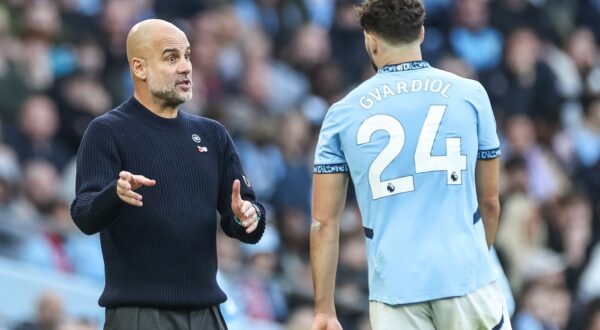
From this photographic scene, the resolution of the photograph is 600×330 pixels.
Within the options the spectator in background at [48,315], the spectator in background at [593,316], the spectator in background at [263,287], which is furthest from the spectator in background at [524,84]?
the spectator in background at [48,315]

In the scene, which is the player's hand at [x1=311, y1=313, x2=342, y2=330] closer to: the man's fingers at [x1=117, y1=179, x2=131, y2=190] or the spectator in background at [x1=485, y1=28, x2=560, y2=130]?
the man's fingers at [x1=117, y1=179, x2=131, y2=190]

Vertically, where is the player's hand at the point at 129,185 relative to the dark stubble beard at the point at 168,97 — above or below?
below

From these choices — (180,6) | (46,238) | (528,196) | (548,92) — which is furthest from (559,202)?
(46,238)

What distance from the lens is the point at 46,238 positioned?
11.0 meters

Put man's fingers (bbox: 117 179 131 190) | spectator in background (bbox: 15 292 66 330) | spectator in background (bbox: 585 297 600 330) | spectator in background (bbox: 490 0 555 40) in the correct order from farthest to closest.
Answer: spectator in background (bbox: 490 0 555 40), spectator in background (bbox: 585 297 600 330), spectator in background (bbox: 15 292 66 330), man's fingers (bbox: 117 179 131 190)

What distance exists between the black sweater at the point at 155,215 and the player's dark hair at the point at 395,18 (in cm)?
101

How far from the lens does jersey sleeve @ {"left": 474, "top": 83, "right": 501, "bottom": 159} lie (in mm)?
7004

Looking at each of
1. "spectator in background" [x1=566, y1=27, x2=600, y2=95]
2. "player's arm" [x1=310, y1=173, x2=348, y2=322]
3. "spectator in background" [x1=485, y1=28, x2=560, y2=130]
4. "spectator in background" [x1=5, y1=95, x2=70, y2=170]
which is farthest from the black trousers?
"spectator in background" [x1=566, y1=27, x2=600, y2=95]

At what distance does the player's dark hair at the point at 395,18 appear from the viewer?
7.00 meters

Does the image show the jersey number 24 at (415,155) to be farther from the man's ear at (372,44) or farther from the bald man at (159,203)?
the bald man at (159,203)

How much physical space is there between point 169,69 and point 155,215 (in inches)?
27.2

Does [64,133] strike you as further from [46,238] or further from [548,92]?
[548,92]

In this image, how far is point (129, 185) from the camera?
6.37 metres

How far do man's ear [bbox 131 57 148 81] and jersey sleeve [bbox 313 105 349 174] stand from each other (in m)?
0.88
